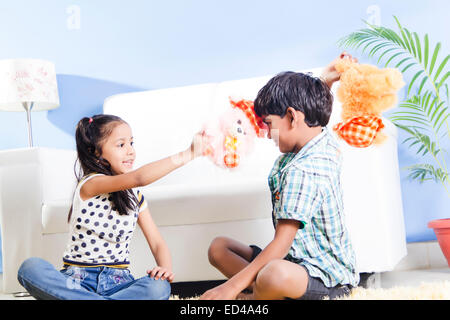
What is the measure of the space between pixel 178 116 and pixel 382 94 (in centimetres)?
111

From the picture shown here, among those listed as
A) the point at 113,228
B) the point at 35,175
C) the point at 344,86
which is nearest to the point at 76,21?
the point at 35,175

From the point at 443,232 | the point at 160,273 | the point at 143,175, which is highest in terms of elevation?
the point at 143,175

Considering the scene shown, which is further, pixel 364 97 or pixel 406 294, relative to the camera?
pixel 406 294

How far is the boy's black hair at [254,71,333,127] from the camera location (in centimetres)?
111

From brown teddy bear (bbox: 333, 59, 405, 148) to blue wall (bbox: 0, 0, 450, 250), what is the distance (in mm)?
1042

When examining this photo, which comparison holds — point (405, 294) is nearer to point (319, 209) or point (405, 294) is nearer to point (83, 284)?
point (319, 209)

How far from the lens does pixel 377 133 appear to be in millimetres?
1120

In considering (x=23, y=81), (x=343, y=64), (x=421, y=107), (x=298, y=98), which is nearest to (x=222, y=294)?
(x=298, y=98)

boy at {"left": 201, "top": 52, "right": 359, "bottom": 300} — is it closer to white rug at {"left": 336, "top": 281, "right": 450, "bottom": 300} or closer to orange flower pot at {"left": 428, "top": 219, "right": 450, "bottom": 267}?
white rug at {"left": 336, "top": 281, "right": 450, "bottom": 300}

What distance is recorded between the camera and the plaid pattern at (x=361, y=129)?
3.58ft

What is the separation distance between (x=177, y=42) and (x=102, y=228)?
140 cm

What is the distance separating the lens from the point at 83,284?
1.13 metres

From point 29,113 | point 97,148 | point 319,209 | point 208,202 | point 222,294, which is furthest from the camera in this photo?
point 29,113
